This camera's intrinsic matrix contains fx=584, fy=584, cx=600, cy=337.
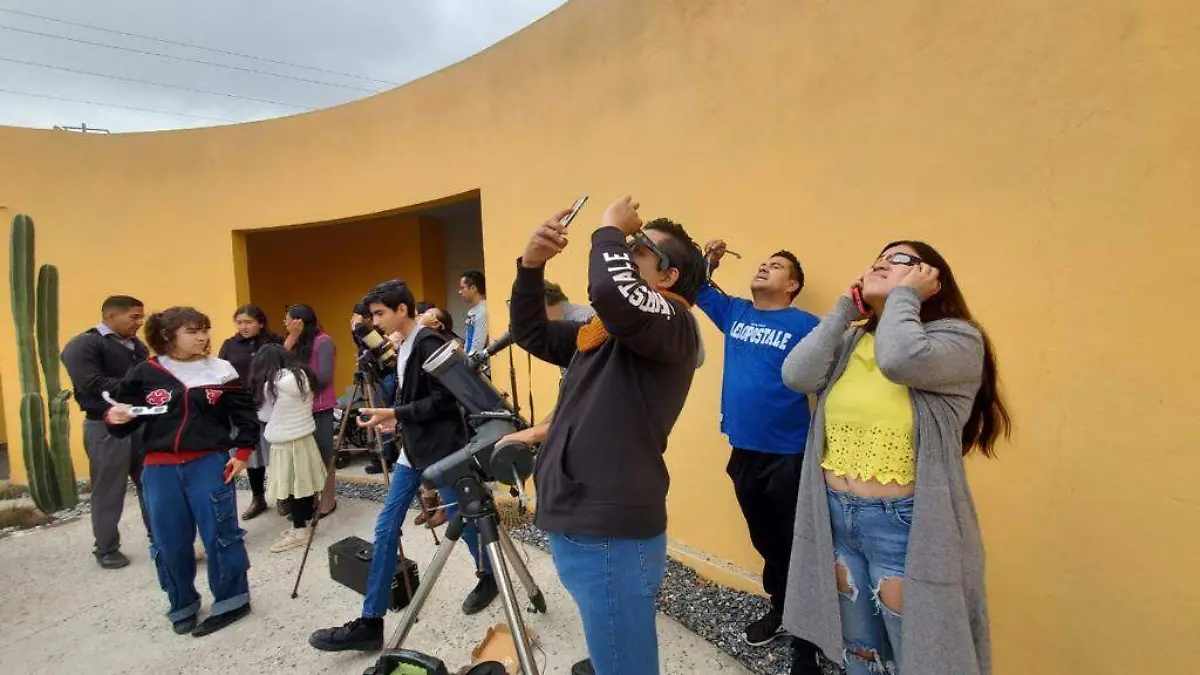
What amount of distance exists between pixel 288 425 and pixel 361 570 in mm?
1740

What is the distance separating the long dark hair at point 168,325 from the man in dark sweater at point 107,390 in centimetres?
30

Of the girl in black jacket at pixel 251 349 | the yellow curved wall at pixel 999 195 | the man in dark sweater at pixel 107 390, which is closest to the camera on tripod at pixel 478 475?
the yellow curved wall at pixel 999 195

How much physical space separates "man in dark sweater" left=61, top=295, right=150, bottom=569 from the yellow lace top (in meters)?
3.57

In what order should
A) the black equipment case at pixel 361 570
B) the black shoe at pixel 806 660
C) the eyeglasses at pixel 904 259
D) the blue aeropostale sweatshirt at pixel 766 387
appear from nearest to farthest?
the eyeglasses at pixel 904 259 < the black shoe at pixel 806 660 < the blue aeropostale sweatshirt at pixel 766 387 < the black equipment case at pixel 361 570

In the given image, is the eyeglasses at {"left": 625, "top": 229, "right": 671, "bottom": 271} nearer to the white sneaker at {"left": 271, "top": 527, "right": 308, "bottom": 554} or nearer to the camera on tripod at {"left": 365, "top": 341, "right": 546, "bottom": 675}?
the camera on tripod at {"left": 365, "top": 341, "right": 546, "bottom": 675}

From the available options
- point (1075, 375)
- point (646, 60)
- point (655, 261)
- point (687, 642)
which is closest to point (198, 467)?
point (687, 642)

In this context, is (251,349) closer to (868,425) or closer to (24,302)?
(24,302)

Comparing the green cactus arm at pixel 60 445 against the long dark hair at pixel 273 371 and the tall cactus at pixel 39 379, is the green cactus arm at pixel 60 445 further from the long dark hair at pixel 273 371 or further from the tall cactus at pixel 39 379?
the long dark hair at pixel 273 371

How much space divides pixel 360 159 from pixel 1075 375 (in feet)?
18.9

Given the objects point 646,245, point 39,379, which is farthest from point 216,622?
point 646,245

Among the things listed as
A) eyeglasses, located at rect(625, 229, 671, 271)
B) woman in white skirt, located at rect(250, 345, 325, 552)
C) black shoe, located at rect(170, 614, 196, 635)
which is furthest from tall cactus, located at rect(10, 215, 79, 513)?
eyeglasses, located at rect(625, 229, 671, 271)

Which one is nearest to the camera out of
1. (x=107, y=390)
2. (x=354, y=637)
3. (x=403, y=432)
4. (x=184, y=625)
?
(x=354, y=637)

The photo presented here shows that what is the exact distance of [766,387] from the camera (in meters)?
2.52

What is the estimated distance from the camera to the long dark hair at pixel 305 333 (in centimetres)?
468
